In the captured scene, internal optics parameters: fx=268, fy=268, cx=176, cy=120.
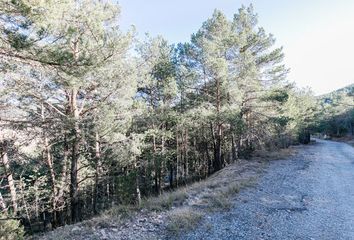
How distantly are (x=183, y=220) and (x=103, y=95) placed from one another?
6.59m

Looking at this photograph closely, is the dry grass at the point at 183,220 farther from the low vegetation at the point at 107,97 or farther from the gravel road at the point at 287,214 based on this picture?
the low vegetation at the point at 107,97

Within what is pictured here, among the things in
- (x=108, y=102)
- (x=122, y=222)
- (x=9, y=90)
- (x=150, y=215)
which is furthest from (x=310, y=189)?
(x=9, y=90)

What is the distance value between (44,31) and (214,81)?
12.2 m

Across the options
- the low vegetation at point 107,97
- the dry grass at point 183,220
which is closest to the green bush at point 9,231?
the low vegetation at point 107,97

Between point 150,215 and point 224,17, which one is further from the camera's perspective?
point 224,17

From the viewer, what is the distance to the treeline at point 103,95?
20.2ft

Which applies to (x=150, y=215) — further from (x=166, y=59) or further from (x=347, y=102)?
(x=347, y=102)

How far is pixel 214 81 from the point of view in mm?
16578

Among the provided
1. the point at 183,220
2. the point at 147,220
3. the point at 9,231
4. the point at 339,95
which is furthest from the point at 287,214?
the point at 339,95

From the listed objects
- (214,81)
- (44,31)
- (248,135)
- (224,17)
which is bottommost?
(248,135)

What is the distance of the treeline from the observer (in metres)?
6.14

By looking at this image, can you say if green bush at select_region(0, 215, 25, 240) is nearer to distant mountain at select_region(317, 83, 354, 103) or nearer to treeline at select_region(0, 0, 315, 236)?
treeline at select_region(0, 0, 315, 236)

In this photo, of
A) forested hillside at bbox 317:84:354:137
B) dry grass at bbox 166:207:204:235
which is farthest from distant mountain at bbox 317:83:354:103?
dry grass at bbox 166:207:204:235

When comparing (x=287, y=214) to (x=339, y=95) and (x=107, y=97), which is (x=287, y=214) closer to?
(x=107, y=97)
